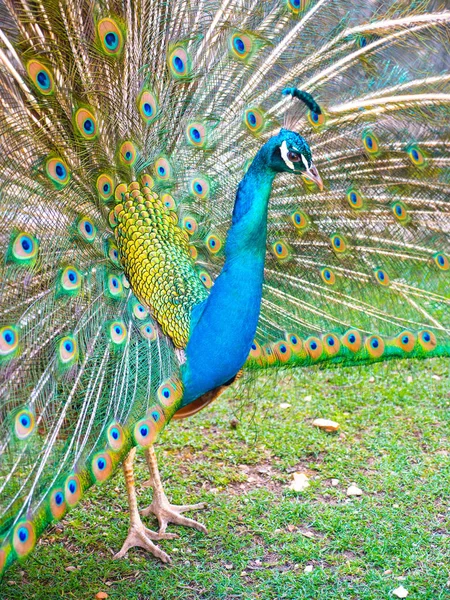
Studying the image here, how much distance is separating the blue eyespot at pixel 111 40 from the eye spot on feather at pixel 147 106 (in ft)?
0.67

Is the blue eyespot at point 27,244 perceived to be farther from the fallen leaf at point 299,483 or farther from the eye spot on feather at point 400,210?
the fallen leaf at point 299,483

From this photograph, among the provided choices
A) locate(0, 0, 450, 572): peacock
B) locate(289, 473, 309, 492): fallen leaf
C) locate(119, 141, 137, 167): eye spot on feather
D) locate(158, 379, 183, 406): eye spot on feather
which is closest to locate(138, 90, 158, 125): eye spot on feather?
locate(0, 0, 450, 572): peacock

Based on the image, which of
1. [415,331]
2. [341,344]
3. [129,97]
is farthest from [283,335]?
[129,97]

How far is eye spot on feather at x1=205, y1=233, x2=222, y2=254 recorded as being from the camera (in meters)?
2.97

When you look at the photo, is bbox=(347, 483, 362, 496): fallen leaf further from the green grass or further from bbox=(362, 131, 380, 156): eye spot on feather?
bbox=(362, 131, 380, 156): eye spot on feather

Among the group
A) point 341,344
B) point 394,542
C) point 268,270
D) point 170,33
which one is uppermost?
point 170,33

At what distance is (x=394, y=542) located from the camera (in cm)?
292

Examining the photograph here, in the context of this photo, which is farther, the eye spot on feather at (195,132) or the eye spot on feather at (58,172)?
the eye spot on feather at (195,132)

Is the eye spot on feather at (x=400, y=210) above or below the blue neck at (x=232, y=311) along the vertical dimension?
above

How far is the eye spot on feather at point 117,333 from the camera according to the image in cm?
251

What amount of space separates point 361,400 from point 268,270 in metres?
1.39

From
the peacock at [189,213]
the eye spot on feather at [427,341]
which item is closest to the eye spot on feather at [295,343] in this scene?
the peacock at [189,213]

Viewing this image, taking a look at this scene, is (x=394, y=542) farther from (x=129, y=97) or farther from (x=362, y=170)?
(x=129, y=97)

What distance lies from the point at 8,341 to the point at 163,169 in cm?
92
